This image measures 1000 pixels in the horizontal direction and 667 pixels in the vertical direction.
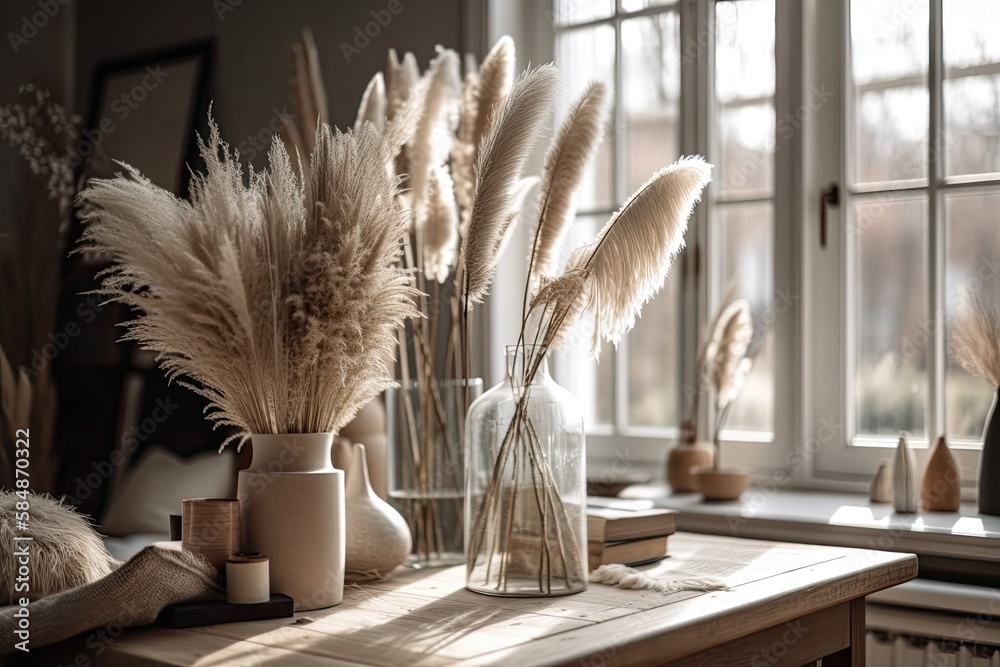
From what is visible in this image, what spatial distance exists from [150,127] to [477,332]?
57.8 inches

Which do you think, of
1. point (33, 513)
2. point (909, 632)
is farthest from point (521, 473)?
point (909, 632)

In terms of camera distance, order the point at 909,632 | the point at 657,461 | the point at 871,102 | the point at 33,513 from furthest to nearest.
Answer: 1. the point at 657,461
2. the point at 871,102
3. the point at 909,632
4. the point at 33,513

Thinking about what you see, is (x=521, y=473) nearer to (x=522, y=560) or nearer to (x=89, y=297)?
(x=522, y=560)

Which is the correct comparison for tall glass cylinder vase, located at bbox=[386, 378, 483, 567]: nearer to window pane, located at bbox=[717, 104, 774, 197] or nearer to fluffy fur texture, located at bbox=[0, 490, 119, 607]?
fluffy fur texture, located at bbox=[0, 490, 119, 607]

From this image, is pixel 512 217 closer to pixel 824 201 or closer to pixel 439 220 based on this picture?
pixel 439 220

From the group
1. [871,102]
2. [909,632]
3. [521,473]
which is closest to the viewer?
[521,473]

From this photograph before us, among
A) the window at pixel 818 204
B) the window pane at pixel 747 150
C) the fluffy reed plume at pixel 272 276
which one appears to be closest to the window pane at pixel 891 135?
the window at pixel 818 204

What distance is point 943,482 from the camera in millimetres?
2238

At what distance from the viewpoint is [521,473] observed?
1.48m

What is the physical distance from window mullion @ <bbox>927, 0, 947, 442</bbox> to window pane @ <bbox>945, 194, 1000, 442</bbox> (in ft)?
0.06

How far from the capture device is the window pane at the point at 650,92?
2828 millimetres

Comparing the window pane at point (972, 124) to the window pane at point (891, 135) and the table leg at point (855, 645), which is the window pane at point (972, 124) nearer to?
the window pane at point (891, 135)

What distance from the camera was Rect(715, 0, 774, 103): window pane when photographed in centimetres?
267

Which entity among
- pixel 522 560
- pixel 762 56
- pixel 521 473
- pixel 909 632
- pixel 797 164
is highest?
pixel 762 56
